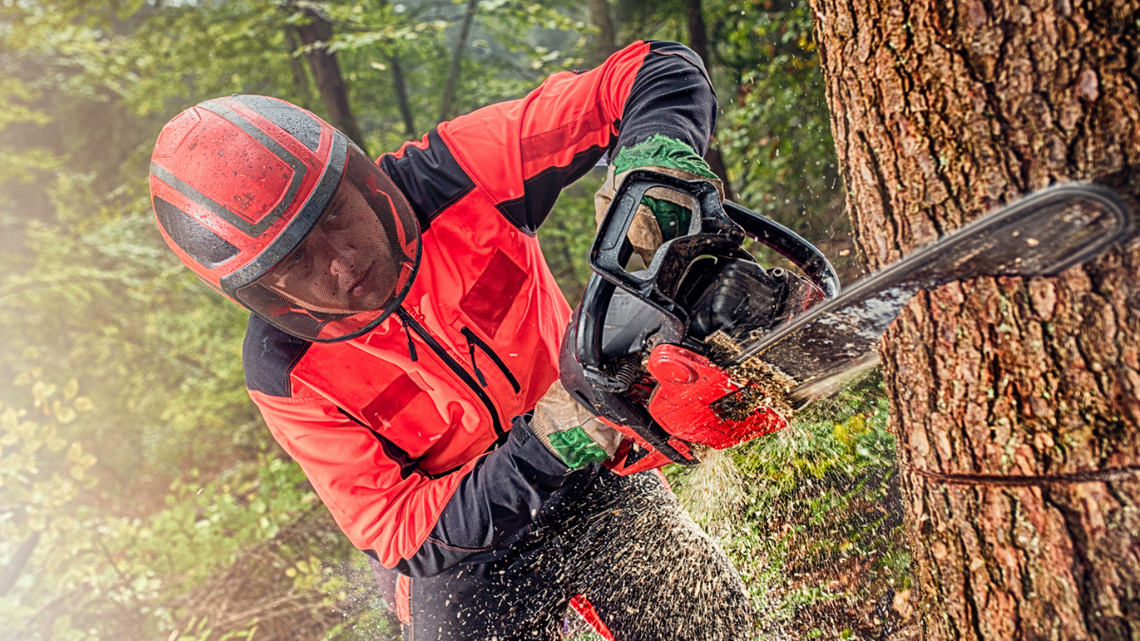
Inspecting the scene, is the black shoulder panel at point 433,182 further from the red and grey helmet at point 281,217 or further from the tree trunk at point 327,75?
the tree trunk at point 327,75

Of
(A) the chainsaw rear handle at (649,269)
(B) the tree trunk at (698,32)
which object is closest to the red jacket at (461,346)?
(A) the chainsaw rear handle at (649,269)

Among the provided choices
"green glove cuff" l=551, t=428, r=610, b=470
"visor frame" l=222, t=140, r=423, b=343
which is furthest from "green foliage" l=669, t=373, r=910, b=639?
"visor frame" l=222, t=140, r=423, b=343

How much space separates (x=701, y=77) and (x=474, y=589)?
197 cm

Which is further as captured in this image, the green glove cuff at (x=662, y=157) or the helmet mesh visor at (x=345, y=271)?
the helmet mesh visor at (x=345, y=271)

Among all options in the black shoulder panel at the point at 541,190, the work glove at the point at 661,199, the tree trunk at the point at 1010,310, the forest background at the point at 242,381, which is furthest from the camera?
the forest background at the point at 242,381

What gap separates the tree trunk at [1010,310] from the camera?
2.73 ft

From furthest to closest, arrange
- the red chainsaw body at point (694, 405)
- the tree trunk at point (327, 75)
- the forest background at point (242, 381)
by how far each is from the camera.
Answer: the tree trunk at point (327, 75) → the forest background at point (242, 381) → the red chainsaw body at point (694, 405)

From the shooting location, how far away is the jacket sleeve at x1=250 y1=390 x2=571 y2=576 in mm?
Result: 1732

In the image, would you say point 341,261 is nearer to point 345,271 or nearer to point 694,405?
point 345,271

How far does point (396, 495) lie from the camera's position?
1843 millimetres

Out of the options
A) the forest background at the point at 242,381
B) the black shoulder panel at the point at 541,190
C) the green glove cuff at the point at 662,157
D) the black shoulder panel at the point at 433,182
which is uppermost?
the green glove cuff at the point at 662,157

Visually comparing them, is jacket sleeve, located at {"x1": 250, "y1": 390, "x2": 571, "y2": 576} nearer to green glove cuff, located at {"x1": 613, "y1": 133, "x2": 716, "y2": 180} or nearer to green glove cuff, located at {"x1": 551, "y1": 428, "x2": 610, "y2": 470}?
green glove cuff, located at {"x1": 551, "y1": 428, "x2": 610, "y2": 470}

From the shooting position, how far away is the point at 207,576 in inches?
184

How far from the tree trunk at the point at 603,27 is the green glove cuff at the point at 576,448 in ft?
16.3
